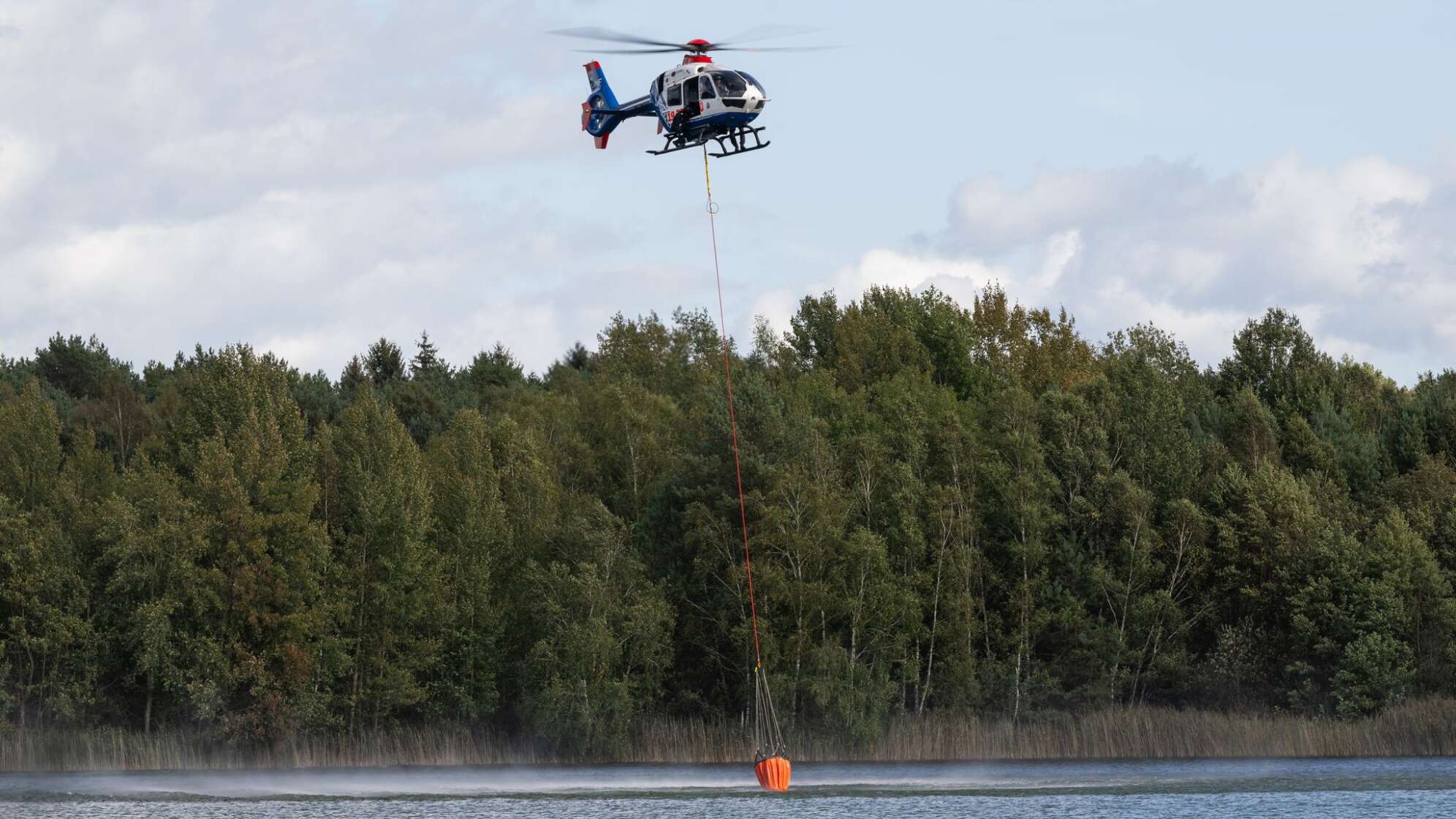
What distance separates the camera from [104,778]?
5516 cm

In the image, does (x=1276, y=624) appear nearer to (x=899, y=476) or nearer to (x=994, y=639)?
(x=994, y=639)

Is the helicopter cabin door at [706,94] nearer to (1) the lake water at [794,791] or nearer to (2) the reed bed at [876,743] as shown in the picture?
(1) the lake water at [794,791]

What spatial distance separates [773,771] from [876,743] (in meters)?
21.1

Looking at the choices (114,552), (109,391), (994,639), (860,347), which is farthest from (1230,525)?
(109,391)

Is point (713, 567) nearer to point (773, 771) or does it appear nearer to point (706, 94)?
point (773, 771)

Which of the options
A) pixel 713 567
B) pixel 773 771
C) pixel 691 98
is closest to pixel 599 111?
pixel 691 98

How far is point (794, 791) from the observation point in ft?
163

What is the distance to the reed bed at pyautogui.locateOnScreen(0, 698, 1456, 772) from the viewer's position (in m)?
57.5

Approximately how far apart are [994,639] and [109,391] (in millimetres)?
55954

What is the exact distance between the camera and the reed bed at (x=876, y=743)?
189ft

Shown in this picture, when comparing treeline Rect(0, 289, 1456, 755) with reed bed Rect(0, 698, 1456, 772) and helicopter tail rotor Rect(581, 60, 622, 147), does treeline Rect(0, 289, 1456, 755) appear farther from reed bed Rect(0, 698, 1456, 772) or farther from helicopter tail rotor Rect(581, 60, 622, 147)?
helicopter tail rotor Rect(581, 60, 622, 147)

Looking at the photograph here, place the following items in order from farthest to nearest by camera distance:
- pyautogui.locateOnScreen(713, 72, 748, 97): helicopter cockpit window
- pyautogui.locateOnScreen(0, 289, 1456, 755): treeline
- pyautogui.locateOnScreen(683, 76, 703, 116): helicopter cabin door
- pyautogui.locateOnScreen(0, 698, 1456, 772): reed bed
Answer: pyautogui.locateOnScreen(0, 289, 1456, 755): treeline
pyautogui.locateOnScreen(0, 698, 1456, 772): reed bed
pyautogui.locateOnScreen(683, 76, 703, 116): helicopter cabin door
pyautogui.locateOnScreen(713, 72, 748, 97): helicopter cockpit window

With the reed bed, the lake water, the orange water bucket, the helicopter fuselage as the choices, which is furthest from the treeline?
the helicopter fuselage

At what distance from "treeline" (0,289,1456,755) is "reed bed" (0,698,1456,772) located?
29.4 inches
